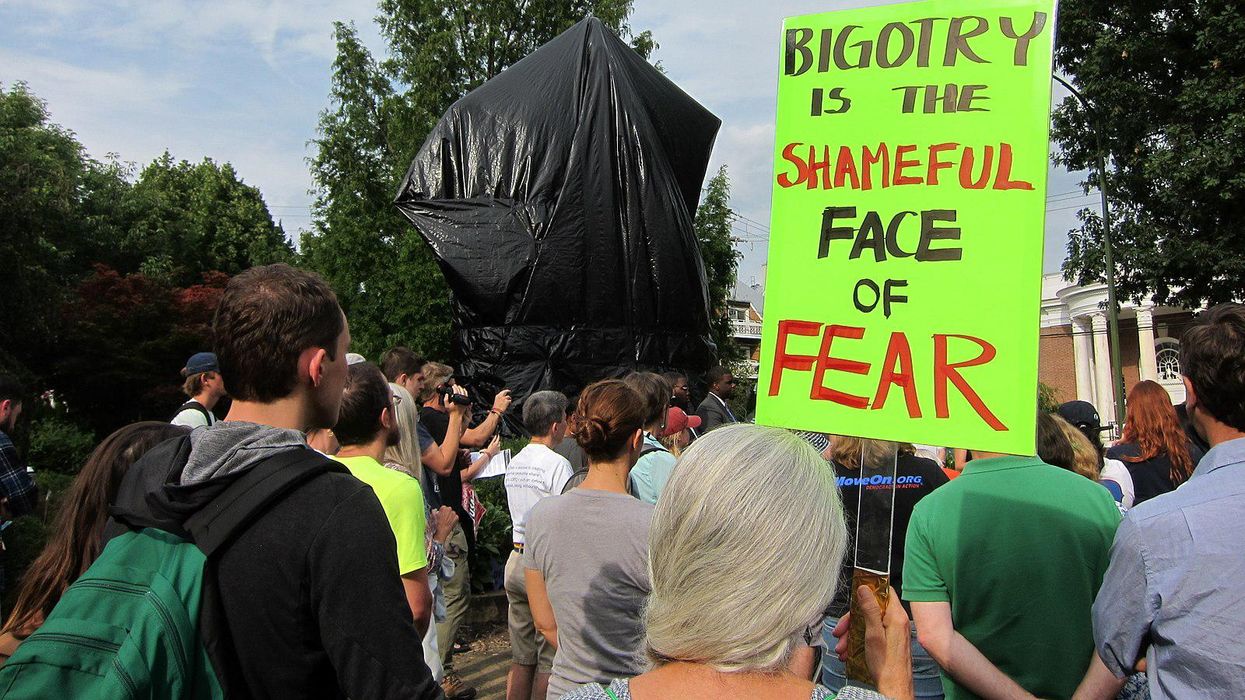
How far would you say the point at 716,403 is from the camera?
728cm

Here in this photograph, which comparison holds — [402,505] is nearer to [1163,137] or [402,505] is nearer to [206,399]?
[206,399]

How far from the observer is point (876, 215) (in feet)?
7.09

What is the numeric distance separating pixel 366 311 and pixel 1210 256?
19402 millimetres

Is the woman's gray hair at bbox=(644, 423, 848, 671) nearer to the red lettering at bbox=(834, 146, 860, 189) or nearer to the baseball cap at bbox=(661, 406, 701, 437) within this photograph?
the red lettering at bbox=(834, 146, 860, 189)

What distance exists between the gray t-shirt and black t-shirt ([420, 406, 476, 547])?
2205 mm

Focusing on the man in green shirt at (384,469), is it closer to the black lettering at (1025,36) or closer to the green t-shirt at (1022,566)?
the green t-shirt at (1022,566)

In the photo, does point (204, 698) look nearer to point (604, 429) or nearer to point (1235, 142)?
point (604, 429)

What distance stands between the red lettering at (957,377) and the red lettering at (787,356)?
287 mm

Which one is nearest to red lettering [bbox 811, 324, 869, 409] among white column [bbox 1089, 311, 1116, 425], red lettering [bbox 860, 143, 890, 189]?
red lettering [bbox 860, 143, 890, 189]

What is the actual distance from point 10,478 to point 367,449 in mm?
3170

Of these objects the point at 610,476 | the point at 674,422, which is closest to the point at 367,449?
the point at 610,476

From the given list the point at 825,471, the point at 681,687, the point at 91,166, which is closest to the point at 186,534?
the point at 681,687

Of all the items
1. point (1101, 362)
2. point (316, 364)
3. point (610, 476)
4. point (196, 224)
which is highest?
point (196, 224)

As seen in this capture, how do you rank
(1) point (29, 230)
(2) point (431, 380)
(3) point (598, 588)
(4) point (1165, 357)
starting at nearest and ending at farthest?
(3) point (598, 588) < (2) point (431, 380) < (1) point (29, 230) < (4) point (1165, 357)
